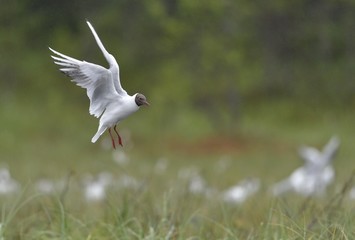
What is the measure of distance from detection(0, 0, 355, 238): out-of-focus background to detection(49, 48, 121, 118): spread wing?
507 inches

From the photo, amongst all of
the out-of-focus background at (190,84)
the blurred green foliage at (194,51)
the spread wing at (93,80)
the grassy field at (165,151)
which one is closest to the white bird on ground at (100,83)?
the spread wing at (93,80)

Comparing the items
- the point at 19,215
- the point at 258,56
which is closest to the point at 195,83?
the point at 258,56

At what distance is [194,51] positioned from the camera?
27172 millimetres

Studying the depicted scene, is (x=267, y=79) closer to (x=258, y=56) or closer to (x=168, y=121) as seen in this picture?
(x=258, y=56)

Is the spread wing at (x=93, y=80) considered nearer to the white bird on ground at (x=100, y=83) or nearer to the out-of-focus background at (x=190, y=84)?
the white bird on ground at (x=100, y=83)

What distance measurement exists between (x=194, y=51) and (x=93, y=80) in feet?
79.6

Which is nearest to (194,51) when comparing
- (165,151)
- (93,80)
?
(165,151)

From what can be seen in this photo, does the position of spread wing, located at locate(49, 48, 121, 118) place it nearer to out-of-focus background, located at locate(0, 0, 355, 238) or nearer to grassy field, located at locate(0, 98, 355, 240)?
grassy field, located at locate(0, 98, 355, 240)

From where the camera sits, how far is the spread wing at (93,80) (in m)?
2.95

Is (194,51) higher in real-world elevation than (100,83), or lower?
lower

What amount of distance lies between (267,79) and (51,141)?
1148 centimetres

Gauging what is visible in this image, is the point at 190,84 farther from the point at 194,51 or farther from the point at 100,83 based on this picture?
the point at 100,83

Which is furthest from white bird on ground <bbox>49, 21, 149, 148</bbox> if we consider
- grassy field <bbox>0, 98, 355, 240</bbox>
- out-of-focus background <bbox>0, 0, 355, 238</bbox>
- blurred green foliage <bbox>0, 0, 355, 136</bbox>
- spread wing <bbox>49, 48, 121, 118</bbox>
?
blurred green foliage <bbox>0, 0, 355, 136</bbox>

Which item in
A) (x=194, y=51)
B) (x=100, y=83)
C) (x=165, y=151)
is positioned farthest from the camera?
(x=194, y=51)
